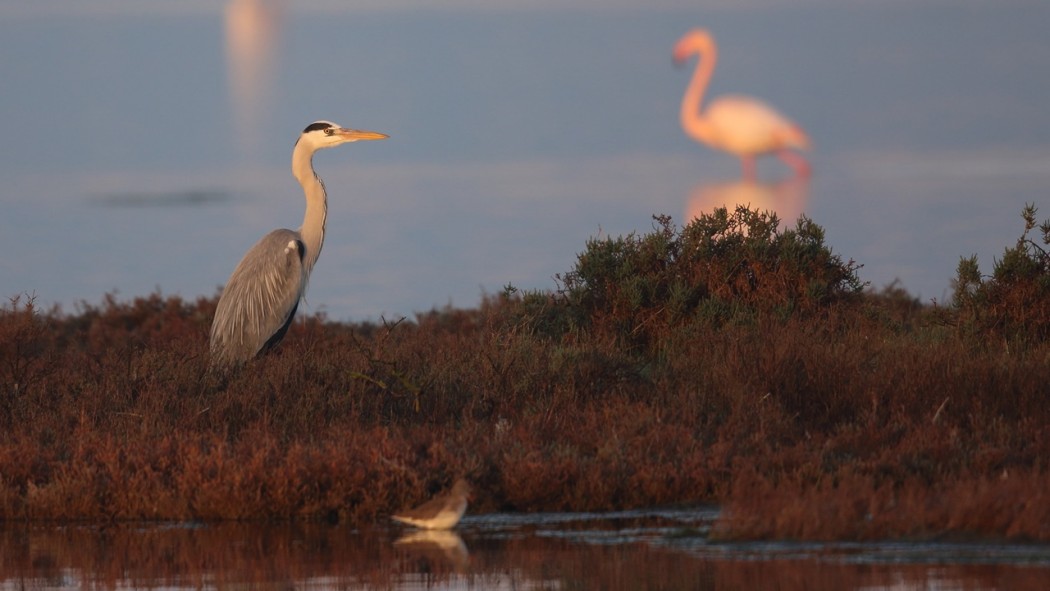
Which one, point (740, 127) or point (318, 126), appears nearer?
point (318, 126)

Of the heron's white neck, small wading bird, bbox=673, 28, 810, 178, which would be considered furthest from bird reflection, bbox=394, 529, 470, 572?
small wading bird, bbox=673, 28, 810, 178

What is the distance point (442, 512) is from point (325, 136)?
6.86 meters

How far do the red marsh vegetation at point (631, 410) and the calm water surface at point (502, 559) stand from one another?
21 cm

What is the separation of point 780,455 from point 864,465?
0.44 metres

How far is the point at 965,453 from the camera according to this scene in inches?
301

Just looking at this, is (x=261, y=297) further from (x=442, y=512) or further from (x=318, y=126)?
(x=442, y=512)

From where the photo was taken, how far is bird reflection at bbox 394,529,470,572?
6.41 metres

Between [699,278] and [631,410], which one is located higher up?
[699,278]

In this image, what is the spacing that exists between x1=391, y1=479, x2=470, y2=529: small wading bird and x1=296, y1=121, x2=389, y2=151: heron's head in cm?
659

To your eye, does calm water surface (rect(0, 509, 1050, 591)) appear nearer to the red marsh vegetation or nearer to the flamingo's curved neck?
the red marsh vegetation

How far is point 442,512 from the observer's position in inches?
272

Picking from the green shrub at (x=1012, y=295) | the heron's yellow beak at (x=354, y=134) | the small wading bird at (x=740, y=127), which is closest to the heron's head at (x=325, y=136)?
the heron's yellow beak at (x=354, y=134)

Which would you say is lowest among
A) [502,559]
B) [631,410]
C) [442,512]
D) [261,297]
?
[502,559]

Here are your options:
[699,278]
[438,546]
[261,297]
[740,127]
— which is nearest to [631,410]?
[438,546]
